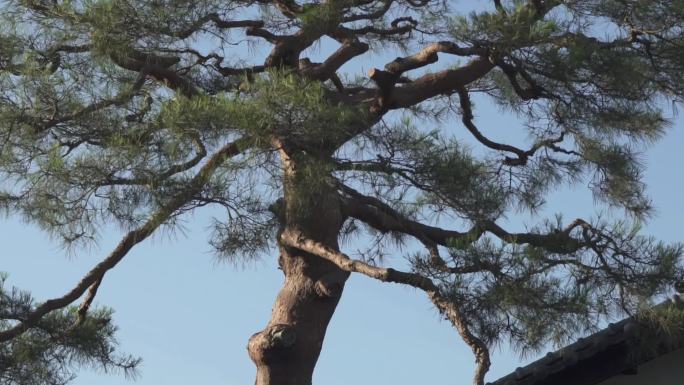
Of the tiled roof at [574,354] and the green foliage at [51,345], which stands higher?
the green foliage at [51,345]

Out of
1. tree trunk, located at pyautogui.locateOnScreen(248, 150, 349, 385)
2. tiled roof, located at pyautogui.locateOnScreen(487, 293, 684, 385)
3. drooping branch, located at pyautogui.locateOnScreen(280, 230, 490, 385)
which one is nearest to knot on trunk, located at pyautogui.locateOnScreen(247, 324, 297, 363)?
tree trunk, located at pyautogui.locateOnScreen(248, 150, 349, 385)

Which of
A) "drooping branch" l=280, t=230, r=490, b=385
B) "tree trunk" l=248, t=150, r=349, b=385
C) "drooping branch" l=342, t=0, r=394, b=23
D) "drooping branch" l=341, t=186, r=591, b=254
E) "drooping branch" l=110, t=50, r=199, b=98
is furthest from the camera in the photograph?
"drooping branch" l=342, t=0, r=394, b=23

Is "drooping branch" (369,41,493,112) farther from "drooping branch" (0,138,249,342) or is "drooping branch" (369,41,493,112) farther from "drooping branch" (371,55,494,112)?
"drooping branch" (0,138,249,342)

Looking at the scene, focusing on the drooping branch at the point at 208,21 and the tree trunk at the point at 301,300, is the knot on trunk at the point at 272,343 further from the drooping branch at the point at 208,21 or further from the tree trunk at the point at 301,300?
the drooping branch at the point at 208,21

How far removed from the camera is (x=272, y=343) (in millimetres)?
4410

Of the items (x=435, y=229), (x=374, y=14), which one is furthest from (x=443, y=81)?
(x=435, y=229)

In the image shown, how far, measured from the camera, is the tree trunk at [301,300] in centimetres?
443

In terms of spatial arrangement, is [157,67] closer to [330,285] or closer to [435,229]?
[330,285]

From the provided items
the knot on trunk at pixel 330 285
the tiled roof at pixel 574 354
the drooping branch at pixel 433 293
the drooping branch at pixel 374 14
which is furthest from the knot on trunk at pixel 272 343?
the drooping branch at pixel 374 14

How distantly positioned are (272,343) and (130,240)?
681 millimetres

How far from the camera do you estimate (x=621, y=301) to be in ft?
13.9

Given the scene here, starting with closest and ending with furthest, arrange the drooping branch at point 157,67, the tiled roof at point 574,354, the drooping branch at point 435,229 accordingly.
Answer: the tiled roof at point 574,354
the drooping branch at point 435,229
the drooping branch at point 157,67

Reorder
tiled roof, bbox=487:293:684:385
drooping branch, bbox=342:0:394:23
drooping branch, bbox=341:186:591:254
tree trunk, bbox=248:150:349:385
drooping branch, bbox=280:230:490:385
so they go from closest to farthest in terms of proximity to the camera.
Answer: drooping branch, bbox=280:230:490:385 < tiled roof, bbox=487:293:684:385 < drooping branch, bbox=341:186:591:254 < tree trunk, bbox=248:150:349:385 < drooping branch, bbox=342:0:394:23

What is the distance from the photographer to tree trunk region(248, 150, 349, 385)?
14.5 ft
